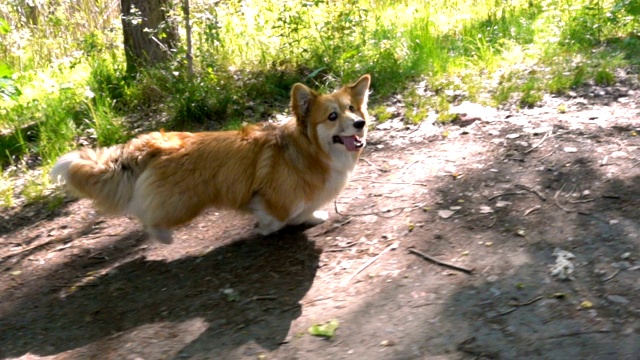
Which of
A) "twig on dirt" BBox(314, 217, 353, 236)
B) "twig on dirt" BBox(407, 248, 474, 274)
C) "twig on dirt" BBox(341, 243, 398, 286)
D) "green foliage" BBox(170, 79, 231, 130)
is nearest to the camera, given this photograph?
"twig on dirt" BBox(407, 248, 474, 274)

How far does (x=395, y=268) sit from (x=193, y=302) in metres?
1.37

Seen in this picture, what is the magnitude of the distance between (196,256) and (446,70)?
A: 4.03 metres

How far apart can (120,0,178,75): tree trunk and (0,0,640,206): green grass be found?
8.6 inches

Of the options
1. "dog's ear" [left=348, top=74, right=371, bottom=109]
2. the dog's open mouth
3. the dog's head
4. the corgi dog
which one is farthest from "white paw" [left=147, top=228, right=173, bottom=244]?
"dog's ear" [left=348, top=74, right=371, bottom=109]

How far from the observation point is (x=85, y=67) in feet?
29.0

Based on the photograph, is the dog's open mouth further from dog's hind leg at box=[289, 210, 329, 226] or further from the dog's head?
dog's hind leg at box=[289, 210, 329, 226]

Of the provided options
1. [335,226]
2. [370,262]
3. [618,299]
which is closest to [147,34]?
[335,226]

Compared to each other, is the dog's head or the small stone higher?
the dog's head

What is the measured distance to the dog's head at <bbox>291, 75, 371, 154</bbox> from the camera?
4.62m

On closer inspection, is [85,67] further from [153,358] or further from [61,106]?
[153,358]

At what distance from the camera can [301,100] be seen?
4.66 meters

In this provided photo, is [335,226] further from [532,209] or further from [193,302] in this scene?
[532,209]

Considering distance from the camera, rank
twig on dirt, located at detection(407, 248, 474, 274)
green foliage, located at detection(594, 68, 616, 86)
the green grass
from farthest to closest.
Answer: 1. the green grass
2. green foliage, located at detection(594, 68, 616, 86)
3. twig on dirt, located at detection(407, 248, 474, 274)

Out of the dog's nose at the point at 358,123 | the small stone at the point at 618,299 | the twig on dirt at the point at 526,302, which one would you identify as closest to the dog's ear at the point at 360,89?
the dog's nose at the point at 358,123
